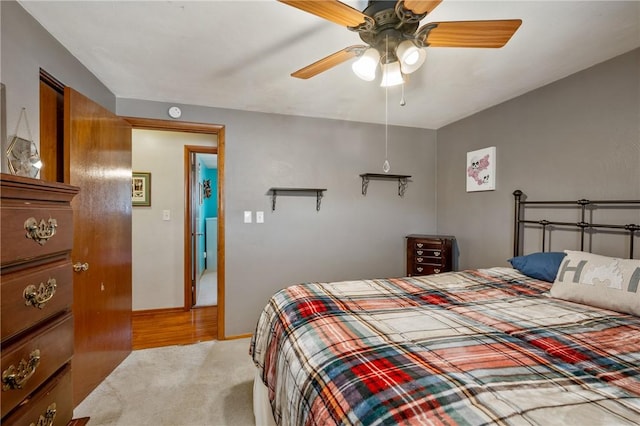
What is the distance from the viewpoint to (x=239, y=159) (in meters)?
2.98

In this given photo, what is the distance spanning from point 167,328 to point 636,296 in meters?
3.79

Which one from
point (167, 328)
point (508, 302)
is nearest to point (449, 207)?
point (508, 302)

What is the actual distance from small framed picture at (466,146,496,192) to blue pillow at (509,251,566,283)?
0.99 m

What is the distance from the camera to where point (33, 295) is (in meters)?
0.80

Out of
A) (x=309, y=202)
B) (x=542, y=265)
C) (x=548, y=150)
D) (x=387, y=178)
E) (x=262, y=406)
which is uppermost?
(x=548, y=150)

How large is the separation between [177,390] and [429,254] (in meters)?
2.61

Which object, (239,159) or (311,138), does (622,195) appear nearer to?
(311,138)

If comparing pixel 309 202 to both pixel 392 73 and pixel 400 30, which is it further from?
pixel 400 30

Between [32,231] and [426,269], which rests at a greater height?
[32,231]

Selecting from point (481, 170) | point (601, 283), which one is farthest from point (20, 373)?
point (481, 170)

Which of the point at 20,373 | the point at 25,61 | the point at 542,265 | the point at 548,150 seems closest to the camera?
the point at 20,373

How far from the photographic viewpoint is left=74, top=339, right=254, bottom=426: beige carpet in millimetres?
1798

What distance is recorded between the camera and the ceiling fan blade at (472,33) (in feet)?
3.97

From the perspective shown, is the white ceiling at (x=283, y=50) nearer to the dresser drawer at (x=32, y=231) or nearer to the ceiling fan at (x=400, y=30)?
the ceiling fan at (x=400, y=30)
